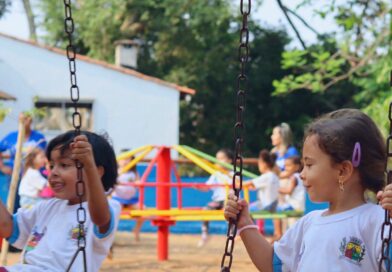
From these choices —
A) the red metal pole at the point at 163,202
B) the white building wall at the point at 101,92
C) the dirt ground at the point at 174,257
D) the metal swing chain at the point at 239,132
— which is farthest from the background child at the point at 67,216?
the white building wall at the point at 101,92

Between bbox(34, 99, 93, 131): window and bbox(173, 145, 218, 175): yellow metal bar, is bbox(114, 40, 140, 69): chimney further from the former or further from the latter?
bbox(173, 145, 218, 175): yellow metal bar

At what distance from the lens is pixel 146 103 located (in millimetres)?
21766

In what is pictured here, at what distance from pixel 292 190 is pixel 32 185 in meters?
2.82

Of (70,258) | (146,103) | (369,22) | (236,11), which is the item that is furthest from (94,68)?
(70,258)

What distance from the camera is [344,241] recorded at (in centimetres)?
268

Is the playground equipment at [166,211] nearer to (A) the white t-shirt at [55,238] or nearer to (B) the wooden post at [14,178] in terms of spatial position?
(B) the wooden post at [14,178]

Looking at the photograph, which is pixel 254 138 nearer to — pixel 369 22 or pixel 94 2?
pixel 94 2

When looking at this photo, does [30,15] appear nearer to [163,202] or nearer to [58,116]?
[58,116]

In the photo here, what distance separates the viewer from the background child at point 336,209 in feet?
8.78

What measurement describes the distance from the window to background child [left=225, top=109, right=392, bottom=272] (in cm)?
1922

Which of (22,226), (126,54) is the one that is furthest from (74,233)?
(126,54)

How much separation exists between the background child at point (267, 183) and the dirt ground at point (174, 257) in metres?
0.66

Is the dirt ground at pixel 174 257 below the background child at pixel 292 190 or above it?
below

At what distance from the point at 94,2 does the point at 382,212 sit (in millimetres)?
23947
